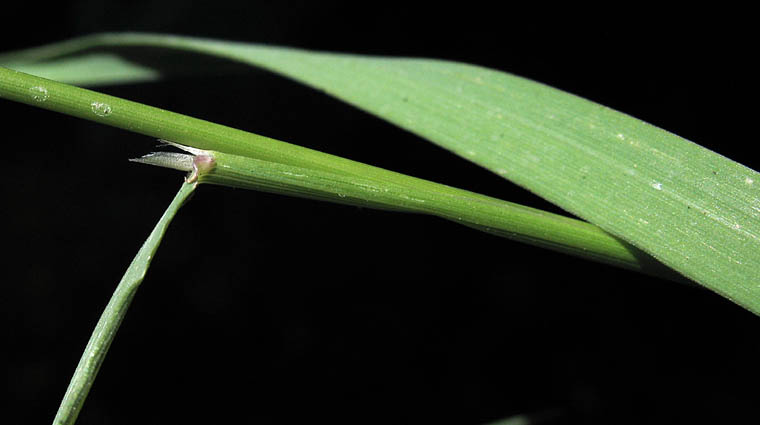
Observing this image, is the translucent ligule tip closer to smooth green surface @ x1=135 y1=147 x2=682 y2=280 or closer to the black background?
smooth green surface @ x1=135 y1=147 x2=682 y2=280

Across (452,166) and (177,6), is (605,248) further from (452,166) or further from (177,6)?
(177,6)

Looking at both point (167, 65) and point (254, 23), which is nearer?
point (167, 65)

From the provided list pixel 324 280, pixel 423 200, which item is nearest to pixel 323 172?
pixel 423 200

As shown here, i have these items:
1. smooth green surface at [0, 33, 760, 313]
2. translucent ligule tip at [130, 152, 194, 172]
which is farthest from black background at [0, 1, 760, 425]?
translucent ligule tip at [130, 152, 194, 172]

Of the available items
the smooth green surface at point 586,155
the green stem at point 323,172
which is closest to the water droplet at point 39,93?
the green stem at point 323,172

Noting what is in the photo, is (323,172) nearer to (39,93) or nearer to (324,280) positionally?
(39,93)

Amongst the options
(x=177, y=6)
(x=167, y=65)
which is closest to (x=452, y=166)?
(x=177, y=6)
